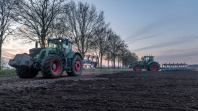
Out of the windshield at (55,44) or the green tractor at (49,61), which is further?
the windshield at (55,44)

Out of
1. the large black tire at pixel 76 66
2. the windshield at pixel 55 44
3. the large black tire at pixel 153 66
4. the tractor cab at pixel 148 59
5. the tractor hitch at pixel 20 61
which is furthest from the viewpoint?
the tractor cab at pixel 148 59

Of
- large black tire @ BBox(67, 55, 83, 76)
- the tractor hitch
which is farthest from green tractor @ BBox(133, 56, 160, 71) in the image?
the tractor hitch

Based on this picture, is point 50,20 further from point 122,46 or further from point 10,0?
point 122,46

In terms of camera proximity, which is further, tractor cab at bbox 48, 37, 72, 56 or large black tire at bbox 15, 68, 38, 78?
tractor cab at bbox 48, 37, 72, 56

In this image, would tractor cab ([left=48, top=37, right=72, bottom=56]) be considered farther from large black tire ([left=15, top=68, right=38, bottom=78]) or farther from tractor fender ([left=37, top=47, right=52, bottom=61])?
large black tire ([left=15, top=68, right=38, bottom=78])

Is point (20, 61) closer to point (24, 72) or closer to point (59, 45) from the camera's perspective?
point (24, 72)

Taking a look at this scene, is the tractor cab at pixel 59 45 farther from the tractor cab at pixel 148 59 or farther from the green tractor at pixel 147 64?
the tractor cab at pixel 148 59

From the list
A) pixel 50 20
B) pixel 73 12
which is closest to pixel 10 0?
pixel 50 20

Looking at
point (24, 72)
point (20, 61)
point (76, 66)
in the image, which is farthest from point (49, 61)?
point (76, 66)

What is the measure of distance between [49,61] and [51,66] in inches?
11.5

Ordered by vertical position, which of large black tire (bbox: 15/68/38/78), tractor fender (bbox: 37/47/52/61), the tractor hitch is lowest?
large black tire (bbox: 15/68/38/78)

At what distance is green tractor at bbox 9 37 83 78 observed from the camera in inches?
289

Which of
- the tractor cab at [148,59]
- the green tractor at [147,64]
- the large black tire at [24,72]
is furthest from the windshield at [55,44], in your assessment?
the tractor cab at [148,59]

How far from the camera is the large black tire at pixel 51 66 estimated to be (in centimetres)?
740
